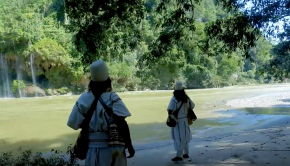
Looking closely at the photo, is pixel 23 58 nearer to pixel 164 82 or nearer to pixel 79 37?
pixel 164 82

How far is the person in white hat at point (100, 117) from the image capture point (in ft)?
7.52

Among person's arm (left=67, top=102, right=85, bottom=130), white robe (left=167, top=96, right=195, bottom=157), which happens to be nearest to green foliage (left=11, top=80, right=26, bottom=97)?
white robe (left=167, top=96, right=195, bottom=157)

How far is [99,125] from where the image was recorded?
2307mm

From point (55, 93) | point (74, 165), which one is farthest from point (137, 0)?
point (55, 93)

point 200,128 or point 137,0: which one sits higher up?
point 137,0

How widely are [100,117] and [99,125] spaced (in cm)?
6

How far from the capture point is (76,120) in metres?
2.38

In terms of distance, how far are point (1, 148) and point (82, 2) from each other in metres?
6.31

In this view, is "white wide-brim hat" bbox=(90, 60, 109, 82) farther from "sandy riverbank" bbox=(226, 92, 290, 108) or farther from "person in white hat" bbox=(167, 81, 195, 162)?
"sandy riverbank" bbox=(226, 92, 290, 108)

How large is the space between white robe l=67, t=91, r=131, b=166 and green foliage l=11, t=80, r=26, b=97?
3967 centimetres

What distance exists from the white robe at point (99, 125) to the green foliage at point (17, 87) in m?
39.7

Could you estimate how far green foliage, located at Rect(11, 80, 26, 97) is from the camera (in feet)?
128

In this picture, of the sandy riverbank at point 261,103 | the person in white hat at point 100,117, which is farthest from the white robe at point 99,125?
the sandy riverbank at point 261,103

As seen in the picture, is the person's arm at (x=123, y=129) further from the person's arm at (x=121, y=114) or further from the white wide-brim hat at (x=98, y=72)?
the white wide-brim hat at (x=98, y=72)
